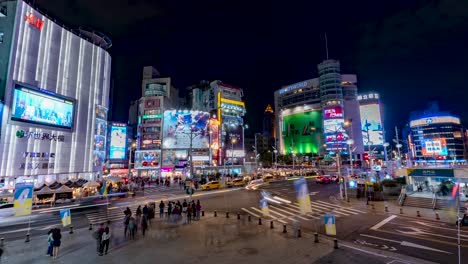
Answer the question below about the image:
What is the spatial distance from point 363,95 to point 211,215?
126105 millimetres

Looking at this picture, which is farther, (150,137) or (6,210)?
(150,137)

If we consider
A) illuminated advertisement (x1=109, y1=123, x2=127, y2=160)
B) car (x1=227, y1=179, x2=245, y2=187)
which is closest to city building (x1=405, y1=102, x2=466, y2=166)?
car (x1=227, y1=179, x2=245, y2=187)

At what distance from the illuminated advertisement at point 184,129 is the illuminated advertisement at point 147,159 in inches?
172

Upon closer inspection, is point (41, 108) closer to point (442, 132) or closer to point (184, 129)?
point (184, 129)

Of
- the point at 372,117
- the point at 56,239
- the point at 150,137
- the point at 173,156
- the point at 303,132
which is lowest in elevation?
the point at 56,239

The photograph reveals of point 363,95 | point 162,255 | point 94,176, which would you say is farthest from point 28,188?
point 363,95

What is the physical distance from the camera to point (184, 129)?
240ft

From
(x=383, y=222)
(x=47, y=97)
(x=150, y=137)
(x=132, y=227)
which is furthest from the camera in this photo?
(x=150, y=137)

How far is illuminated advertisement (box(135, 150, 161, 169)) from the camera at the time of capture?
71.5m

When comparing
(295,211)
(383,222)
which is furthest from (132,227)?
(383,222)

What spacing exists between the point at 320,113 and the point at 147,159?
95903 mm

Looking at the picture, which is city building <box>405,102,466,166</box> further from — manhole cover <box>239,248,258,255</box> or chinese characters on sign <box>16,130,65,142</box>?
chinese characters on sign <box>16,130,65,142</box>

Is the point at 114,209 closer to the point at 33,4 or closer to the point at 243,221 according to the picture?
the point at 243,221

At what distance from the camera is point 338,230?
15.7 metres
